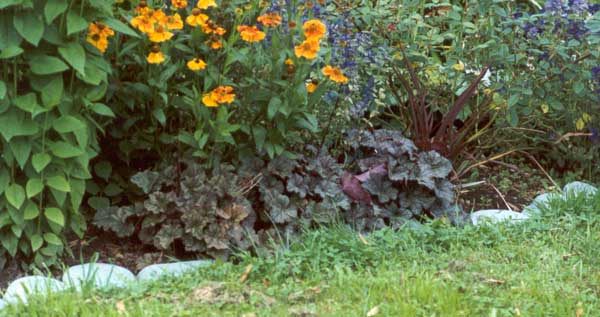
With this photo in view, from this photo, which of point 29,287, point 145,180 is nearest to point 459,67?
point 145,180

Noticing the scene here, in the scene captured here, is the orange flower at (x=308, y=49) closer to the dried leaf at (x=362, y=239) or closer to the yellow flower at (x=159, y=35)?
the yellow flower at (x=159, y=35)

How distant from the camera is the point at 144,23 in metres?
3.58

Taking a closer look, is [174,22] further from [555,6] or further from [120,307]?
[555,6]

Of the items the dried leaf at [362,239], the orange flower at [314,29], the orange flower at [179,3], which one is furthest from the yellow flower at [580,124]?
the orange flower at [179,3]

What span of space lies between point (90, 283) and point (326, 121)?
1602mm

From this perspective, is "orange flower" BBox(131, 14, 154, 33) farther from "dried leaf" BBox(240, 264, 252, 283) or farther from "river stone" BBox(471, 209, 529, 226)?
"river stone" BBox(471, 209, 529, 226)

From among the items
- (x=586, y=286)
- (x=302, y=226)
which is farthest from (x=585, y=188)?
(x=302, y=226)

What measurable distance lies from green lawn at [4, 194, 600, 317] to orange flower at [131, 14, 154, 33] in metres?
1.03

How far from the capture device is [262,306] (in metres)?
3.26

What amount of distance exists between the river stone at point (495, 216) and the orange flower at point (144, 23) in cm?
185

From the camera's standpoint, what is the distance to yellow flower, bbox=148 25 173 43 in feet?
11.8

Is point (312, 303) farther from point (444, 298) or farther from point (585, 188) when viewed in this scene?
point (585, 188)

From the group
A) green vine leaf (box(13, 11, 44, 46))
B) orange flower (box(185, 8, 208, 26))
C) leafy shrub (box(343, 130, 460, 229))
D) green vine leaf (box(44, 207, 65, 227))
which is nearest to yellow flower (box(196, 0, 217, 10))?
orange flower (box(185, 8, 208, 26))

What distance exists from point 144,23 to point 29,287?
1.16 meters
